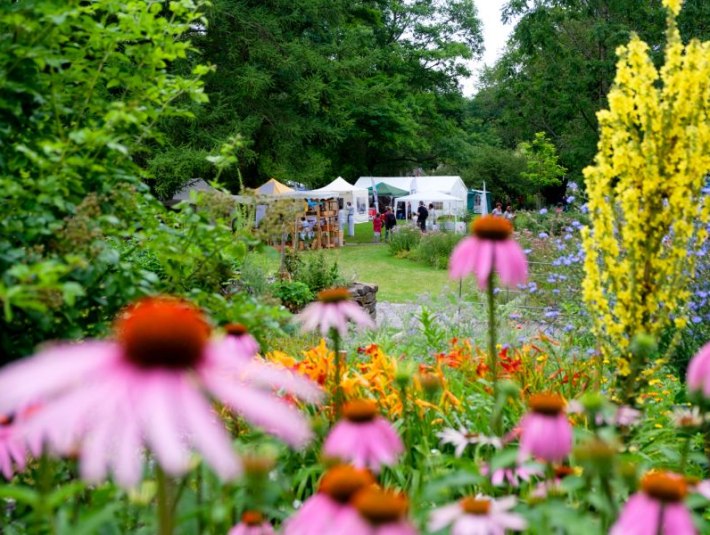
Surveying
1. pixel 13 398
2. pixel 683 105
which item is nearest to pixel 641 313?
pixel 683 105

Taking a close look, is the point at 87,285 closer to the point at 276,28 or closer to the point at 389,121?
the point at 276,28

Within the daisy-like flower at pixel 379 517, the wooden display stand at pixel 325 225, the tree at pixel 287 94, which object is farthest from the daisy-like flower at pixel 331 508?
the wooden display stand at pixel 325 225

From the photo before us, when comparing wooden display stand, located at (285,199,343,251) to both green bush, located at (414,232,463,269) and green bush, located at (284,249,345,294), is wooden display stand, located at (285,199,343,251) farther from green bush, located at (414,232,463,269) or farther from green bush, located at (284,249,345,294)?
green bush, located at (284,249,345,294)

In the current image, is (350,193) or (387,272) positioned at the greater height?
(350,193)

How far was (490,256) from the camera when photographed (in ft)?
4.48

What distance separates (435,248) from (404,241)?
1896 millimetres

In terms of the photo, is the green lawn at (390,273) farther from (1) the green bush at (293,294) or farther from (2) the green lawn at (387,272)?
(1) the green bush at (293,294)

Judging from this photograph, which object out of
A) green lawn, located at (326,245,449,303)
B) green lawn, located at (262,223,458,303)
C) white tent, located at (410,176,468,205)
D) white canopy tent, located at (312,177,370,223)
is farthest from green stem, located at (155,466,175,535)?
white tent, located at (410,176,468,205)

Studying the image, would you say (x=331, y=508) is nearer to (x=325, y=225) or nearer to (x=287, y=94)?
(x=325, y=225)

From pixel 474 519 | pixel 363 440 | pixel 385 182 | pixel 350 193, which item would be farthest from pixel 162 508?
pixel 385 182

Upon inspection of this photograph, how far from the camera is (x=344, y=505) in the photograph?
0.86m

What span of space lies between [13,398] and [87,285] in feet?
5.10

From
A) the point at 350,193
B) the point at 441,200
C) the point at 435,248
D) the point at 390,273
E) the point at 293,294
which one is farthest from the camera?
the point at 441,200

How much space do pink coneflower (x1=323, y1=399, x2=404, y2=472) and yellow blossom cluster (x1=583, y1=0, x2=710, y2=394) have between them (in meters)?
1.86
